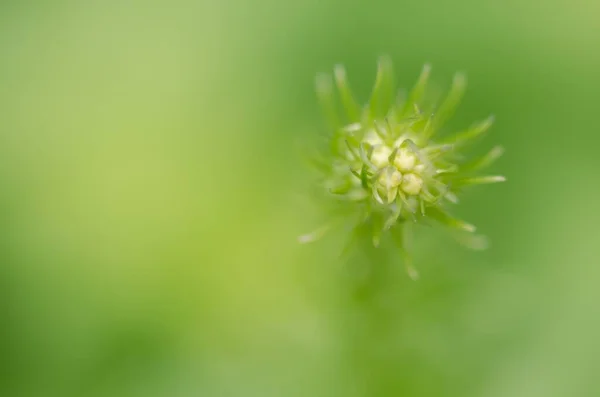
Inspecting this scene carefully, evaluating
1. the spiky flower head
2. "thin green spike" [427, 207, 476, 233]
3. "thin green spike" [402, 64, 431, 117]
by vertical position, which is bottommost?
"thin green spike" [427, 207, 476, 233]

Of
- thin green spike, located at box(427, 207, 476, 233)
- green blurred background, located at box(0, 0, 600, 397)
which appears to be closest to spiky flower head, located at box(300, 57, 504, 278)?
thin green spike, located at box(427, 207, 476, 233)

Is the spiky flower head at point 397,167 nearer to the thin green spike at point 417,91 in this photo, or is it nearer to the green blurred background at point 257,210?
the thin green spike at point 417,91

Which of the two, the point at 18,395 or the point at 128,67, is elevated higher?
the point at 128,67

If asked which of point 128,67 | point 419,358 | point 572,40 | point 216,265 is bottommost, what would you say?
point 419,358

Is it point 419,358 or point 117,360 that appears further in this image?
point 117,360

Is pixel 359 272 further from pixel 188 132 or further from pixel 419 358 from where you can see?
pixel 188 132

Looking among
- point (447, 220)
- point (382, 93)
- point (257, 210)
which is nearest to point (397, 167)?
point (447, 220)

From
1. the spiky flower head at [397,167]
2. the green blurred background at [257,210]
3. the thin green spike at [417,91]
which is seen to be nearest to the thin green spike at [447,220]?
the spiky flower head at [397,167]

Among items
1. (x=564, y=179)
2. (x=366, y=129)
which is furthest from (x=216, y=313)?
(x=564, y=179)

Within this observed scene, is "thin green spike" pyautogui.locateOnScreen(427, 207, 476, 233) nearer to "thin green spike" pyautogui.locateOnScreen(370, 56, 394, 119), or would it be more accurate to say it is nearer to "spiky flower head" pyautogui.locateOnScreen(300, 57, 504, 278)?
"spiky flower head" pyautogui.locateOnScreen(300, 57, 504, 278)
